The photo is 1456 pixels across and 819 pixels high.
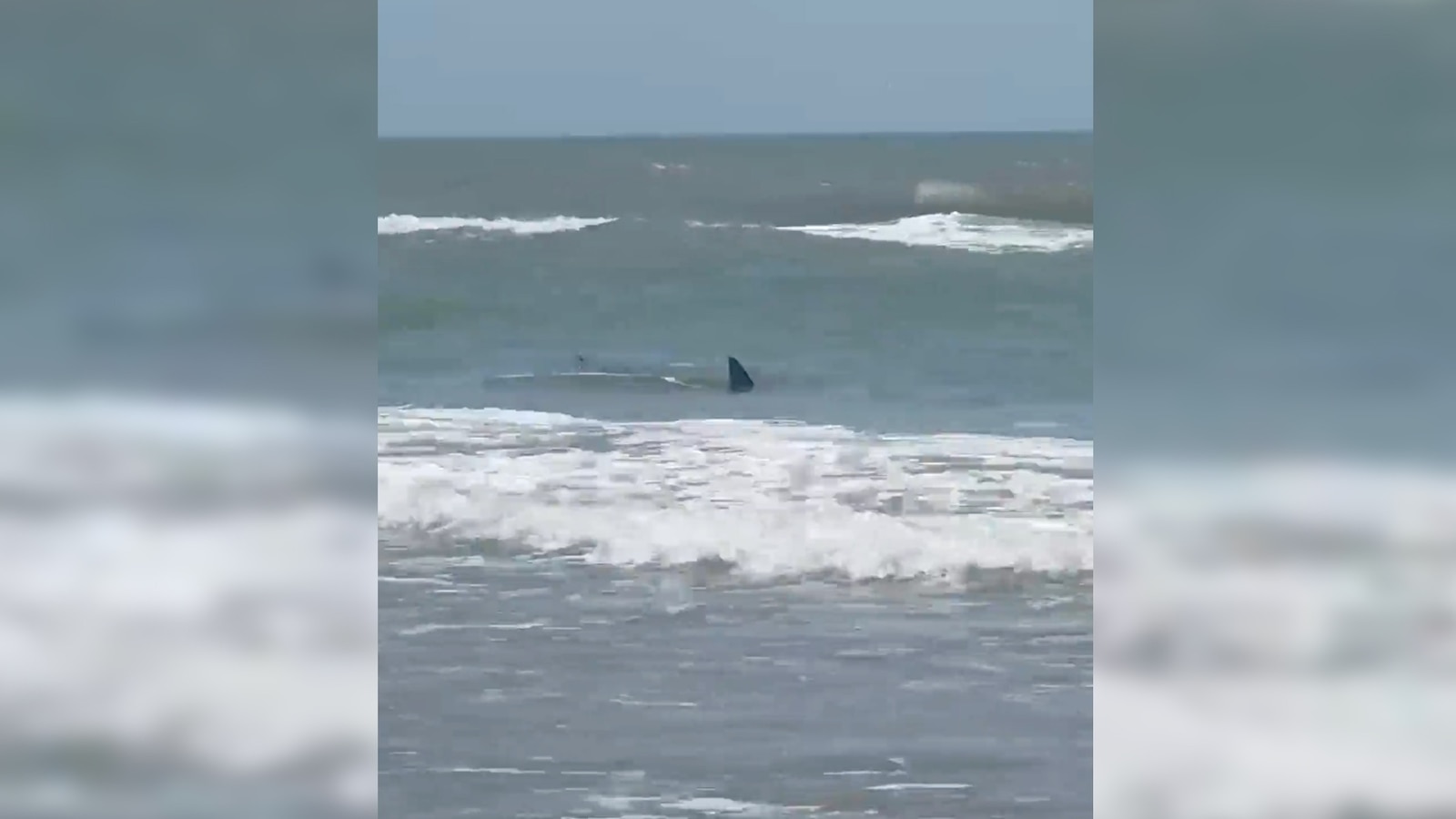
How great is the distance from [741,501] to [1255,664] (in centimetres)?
370

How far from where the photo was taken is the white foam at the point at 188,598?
1076 millimetres

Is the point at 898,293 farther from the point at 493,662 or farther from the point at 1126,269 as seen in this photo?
the point at 1126,269

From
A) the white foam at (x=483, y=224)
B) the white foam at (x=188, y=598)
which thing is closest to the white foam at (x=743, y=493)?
the white foam at (x=188, y=598)

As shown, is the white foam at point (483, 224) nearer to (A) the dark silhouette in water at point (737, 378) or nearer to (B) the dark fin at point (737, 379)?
(A) the dark silhouette in water at point (737, 378)

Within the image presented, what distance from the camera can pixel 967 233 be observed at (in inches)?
413

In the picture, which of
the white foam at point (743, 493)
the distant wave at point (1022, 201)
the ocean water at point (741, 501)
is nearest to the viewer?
the ocean water at point (741, 501)

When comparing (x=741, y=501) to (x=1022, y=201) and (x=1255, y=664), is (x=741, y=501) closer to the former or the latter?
(x=1255, y=664)

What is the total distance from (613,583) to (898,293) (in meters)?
5.71

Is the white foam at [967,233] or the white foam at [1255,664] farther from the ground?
the white foam at [967,233]

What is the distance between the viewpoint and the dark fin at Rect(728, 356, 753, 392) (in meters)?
6.94

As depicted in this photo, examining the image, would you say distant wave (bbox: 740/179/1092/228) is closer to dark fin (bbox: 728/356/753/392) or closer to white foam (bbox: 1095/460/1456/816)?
dark fin (bbox: 728/356/753/392)

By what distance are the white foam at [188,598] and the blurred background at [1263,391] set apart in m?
0.54

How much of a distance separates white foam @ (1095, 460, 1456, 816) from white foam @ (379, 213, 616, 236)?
10.0m

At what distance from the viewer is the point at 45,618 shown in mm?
1115
